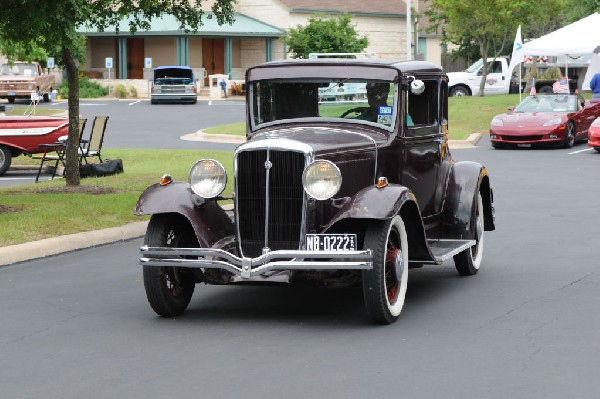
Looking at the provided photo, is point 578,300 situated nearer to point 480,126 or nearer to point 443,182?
point 443,182

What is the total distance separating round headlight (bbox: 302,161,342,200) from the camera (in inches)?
356

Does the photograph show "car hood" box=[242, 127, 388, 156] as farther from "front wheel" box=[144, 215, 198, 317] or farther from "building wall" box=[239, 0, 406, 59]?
"building wall" box=[239, 0, 406, 59]

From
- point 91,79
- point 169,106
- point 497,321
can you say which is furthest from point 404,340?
point 91,79

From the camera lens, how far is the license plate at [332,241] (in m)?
8.99

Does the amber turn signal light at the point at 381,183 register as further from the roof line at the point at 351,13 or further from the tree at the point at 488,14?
the roof line at the point at 351,13

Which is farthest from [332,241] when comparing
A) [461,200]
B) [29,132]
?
[29,132]

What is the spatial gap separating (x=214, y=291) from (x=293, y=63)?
217 centimetres

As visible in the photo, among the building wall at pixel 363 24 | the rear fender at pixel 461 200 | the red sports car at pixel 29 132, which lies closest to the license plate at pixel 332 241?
the rear fender at pixel 461 200

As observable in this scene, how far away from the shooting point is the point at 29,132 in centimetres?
2361

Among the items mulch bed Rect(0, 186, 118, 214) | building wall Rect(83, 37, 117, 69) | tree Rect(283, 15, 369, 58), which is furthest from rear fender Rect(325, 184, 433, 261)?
building wall Rect(83, 37, 117, 69)

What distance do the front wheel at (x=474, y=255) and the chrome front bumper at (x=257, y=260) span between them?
2805mm

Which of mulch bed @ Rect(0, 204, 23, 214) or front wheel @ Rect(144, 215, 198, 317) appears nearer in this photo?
front wheel @ Rect(144, 215, 198, 317)

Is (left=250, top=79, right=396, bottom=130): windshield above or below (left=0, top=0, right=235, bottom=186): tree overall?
below

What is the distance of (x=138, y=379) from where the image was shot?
745 centimetres
